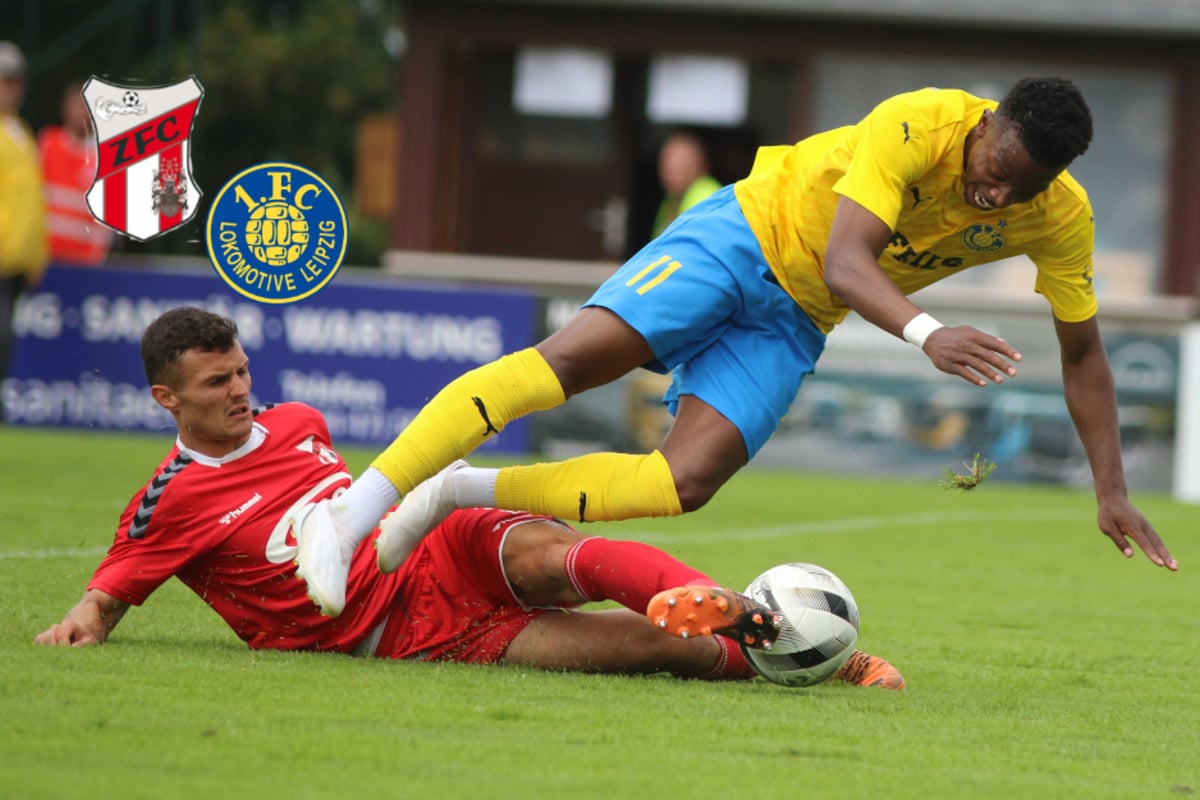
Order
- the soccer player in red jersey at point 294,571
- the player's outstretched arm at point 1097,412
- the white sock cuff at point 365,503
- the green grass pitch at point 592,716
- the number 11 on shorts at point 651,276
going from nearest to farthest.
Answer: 1. the green grass pitch at point 592,716
2. the white sock cuff at point 365,503
3. the soccer player in red jersey at point 294,571
4. the number 11 on shorts at point 651,276
5. the player's outstretched arm at point 1097,412

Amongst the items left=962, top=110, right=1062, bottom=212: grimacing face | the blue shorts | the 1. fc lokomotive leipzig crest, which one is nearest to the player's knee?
the blue shorts

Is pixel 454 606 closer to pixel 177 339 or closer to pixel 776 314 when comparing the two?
pixel 177 339

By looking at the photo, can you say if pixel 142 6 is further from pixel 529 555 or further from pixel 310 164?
pixel 529 555

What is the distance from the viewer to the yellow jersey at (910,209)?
4.60 metres

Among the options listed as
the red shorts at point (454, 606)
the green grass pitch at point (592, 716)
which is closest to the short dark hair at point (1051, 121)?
the green grass pitch at point (592, 716)

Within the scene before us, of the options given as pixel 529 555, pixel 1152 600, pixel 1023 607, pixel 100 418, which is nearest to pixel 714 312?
pixel 529 555

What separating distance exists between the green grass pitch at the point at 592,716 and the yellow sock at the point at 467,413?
52cm

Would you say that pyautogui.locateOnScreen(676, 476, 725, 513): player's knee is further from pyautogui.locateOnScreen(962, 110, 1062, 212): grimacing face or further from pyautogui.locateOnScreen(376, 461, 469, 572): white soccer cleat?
pyautogui.locateOnScreen(962, 110, 1062, 212): grimacing face

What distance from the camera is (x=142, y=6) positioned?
19844 mm

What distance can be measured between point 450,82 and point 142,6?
4893mm

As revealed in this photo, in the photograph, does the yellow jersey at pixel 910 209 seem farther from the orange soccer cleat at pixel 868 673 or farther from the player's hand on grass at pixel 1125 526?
the orange soccer cleat at pixel 868 673

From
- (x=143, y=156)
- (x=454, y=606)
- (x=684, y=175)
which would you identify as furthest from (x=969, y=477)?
(x=684, y=175)

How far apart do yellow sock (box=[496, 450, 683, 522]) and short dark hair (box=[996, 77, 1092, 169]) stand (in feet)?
4.10

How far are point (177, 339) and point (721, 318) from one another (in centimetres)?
147
